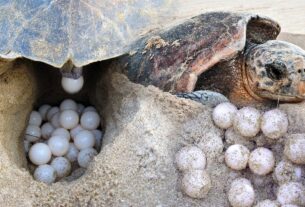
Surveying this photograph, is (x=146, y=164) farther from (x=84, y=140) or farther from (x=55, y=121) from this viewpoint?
(x=55, y=121)

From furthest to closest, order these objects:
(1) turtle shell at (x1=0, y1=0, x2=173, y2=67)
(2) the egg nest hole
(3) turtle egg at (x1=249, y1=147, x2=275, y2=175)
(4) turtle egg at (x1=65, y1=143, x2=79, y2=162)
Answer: (4) turtle egg at (x1=65, y1=143, x2=79, y2=162)
(2) the egg nest hole
(1) turtle shell at (x1=0, y1=0, x2=173, y2=67)
(3) turtle egg at (x1=249, y1=147, x2=275, y2=175)

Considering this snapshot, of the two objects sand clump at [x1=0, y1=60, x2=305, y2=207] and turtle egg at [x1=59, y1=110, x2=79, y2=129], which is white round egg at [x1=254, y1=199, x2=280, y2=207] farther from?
turtle egg at [x1=59, y1=110, x2=79, y2=129]

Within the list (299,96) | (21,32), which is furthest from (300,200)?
(21,32)

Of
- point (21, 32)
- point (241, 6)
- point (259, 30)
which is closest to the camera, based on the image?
point (21, 32)

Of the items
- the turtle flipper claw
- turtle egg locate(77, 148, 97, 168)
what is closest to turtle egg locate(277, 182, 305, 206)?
the turtle flipper claw

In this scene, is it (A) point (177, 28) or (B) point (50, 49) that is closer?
(B) point (50, 49)

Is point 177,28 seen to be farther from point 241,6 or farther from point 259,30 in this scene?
point 241,6
